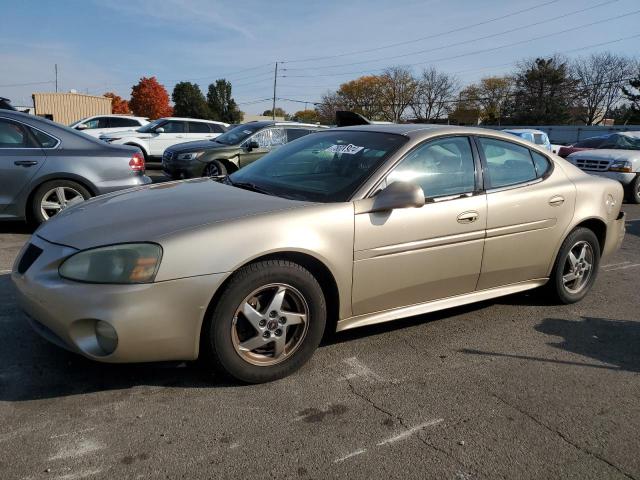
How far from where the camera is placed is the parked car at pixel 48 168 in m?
6.21

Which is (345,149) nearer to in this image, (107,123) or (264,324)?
(264,324)

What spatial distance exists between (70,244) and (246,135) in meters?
8.87

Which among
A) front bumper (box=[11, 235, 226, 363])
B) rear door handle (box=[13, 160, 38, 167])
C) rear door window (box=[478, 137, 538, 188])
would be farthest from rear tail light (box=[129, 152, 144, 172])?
rear door window (box=[478, 137, 538, 188])

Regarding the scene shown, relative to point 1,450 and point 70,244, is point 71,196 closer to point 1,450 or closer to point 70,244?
point 70,244

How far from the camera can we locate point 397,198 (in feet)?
10.6

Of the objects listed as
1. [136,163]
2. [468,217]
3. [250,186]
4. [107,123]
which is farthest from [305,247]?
[107,123]

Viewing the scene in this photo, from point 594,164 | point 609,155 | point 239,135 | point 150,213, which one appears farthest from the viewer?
point 594,164

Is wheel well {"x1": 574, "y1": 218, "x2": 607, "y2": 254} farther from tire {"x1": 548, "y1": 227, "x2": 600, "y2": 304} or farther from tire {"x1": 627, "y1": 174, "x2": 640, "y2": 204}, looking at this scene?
tire {"x1": 627, "y1": 174, "x2": 640, "y2": 204}

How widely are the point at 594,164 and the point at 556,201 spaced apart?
9.35 m

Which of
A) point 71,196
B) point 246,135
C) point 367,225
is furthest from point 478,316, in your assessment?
point 246,135

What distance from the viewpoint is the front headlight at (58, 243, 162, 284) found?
2.67m

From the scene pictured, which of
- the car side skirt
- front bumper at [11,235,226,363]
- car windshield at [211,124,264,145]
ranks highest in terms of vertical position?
car windshield at [211,124,264,145]

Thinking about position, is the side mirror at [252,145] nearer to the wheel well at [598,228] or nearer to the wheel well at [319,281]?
the wheel well at [598,228]

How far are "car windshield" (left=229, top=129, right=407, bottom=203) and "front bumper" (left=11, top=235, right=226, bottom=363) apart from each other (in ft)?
3.23
